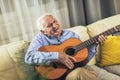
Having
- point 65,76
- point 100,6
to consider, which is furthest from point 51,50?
point 100,6

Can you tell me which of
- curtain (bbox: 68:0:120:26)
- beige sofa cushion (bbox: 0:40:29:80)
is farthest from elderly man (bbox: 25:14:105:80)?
curtain (bbox: 68:0:120:26)

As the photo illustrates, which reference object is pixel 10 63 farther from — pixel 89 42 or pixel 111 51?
pixel 111 51

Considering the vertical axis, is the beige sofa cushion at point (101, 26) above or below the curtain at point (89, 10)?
below

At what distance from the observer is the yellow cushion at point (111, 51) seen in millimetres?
2365

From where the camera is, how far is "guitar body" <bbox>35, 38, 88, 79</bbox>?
1967mm

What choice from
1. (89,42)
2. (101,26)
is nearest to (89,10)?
(101,26)

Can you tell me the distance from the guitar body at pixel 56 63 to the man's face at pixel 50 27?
0.44ft

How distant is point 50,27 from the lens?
7.25ft

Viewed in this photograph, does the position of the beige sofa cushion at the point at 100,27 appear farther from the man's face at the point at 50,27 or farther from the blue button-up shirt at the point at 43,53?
the man's face at the point at 50,27

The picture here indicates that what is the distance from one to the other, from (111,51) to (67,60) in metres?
0.60

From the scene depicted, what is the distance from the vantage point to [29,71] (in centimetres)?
167

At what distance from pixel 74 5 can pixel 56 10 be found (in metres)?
0.23

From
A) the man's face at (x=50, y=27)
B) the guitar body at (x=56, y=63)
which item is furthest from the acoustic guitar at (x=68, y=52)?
the man's face at (x=50, y=27)

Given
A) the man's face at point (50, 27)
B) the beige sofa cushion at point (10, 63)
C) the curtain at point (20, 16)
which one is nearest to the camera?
the beige sofa cushion at point (10, 63)
